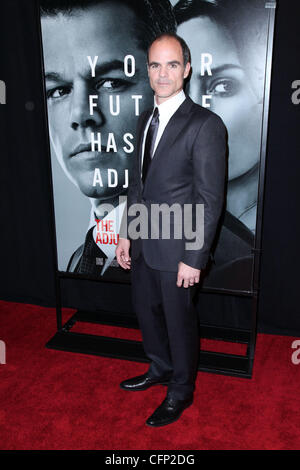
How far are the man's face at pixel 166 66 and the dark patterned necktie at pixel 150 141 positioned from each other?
0.12 meters

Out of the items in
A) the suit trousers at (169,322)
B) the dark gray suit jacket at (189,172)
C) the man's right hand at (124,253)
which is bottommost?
the suit trousers at (169,322)

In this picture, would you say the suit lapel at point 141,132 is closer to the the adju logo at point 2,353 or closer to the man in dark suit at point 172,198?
the man in dark suit at point 172,198

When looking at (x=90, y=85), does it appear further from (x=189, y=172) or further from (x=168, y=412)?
(x=168, y=412)

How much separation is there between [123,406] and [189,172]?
1.15m

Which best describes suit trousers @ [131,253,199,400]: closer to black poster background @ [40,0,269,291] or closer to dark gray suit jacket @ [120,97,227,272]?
dark gray suit jacket @ [120,97,227,272]

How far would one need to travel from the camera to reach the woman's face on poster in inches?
82.7

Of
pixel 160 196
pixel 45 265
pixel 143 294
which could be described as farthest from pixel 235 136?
pixel 45 265

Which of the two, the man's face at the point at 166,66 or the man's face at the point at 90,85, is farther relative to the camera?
the man's face at the point at 90,85

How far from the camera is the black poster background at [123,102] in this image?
2.10 metres

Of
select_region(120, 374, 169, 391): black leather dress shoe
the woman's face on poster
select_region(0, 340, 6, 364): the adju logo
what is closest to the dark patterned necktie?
the woman's face on poster

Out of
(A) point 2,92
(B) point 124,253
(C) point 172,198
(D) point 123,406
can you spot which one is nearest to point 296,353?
(D) point 123,406

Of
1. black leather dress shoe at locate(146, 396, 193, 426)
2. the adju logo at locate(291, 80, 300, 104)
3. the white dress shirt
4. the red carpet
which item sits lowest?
the red carpet

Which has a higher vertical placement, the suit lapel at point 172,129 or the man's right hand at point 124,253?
the suit lapel at point 172,129

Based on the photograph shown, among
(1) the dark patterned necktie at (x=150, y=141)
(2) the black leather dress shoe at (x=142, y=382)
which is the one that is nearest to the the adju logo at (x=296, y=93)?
(1) the dark patterned necktie at (x=150, y=141)
